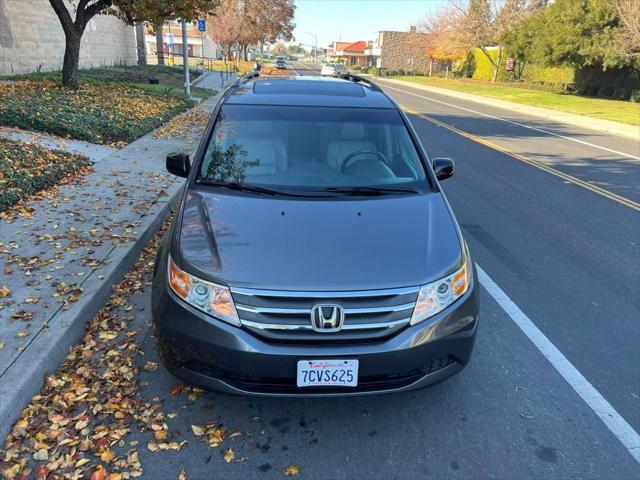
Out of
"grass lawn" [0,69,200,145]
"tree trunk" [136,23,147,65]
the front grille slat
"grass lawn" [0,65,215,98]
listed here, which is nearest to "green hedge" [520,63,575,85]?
"grass lawn" [0,65,215,98]

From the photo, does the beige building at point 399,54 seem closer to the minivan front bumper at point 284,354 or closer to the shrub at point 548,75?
the shrub at point 548,75

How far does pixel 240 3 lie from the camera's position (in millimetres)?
51781

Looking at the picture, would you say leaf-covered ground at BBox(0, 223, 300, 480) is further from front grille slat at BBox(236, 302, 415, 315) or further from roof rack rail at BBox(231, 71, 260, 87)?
roof rack rail at BBox(231, 71, 260, 87)

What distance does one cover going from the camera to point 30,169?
6945 millimetres

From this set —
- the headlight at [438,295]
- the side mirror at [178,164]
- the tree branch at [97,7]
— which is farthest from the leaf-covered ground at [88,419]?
the tree branch at [97,7]

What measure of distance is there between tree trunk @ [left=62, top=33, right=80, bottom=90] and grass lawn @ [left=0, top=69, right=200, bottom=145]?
0.27 meters

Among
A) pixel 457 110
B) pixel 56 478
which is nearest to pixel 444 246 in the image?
pixel 56 478

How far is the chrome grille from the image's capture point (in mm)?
2506

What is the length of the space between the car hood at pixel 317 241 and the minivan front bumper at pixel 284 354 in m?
0.24

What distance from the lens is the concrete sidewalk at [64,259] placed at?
3.16m

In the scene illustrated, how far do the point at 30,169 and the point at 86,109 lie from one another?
5179 mm

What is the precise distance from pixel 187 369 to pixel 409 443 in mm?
1255

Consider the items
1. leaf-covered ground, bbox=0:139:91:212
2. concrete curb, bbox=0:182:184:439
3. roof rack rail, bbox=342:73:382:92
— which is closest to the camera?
concrete curb, bbox=0:182:184:439

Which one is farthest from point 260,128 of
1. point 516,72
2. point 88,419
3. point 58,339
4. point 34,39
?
point 516,72
